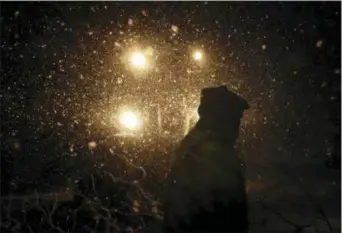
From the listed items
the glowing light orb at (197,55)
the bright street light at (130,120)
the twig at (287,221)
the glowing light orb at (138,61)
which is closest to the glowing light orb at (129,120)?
the bright street light at (130,120)

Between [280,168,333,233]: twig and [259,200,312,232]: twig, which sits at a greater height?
[280,168,333,233]: twig

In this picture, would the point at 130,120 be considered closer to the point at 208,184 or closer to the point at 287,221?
the point at 208,184

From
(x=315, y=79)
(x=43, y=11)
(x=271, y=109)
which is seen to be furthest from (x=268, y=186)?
(x=43, y=11)

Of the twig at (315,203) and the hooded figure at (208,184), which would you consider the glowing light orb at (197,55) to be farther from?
the twig at (315,203)

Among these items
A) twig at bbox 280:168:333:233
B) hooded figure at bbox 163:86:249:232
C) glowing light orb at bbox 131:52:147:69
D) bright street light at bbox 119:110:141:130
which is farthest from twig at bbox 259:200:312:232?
glowing light orb at bbox 131:52:147:69

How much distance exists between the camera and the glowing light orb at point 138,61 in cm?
189

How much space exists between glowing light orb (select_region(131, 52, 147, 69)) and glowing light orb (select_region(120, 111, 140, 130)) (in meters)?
0.22

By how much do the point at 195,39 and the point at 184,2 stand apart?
18cm

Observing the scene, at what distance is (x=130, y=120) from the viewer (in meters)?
1.91

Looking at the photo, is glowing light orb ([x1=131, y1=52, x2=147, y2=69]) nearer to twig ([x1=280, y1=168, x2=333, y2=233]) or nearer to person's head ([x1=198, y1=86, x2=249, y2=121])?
person's head ([x1=198, y1=86, x2=249, y2=121])

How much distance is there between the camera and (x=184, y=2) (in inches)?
76.7

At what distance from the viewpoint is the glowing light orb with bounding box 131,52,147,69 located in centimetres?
189

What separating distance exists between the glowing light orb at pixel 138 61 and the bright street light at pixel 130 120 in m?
0.21

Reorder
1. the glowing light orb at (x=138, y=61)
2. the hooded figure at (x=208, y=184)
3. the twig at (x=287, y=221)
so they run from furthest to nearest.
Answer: the glowing light orb at (x=138, y=61) → the twig at (x=287, y=221) → the hooded figure at (x=208, y=184)
